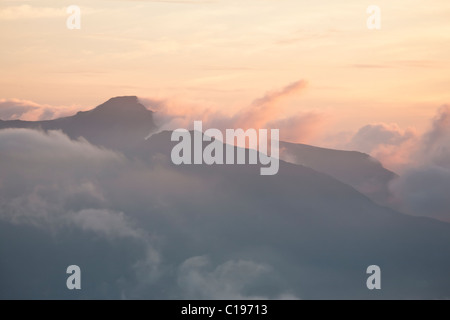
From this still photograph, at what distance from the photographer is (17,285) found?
17575cm

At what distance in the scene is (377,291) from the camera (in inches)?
6988

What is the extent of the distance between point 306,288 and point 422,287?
43.2 metres

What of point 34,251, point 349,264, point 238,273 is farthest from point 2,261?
point 349,264
